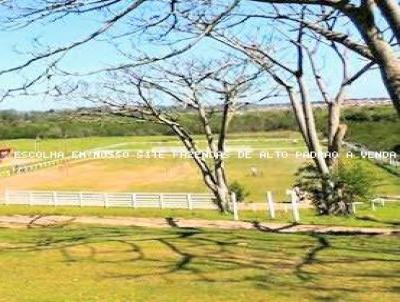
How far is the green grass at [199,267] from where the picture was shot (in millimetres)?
8594

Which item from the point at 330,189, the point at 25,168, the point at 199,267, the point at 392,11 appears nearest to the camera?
the point at 392,11

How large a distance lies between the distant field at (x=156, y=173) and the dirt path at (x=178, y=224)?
2179 cm

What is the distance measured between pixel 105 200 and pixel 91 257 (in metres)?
14.2

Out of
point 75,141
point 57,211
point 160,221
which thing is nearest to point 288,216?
point 160,221

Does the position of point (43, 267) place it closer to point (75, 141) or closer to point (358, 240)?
point (358, 240)

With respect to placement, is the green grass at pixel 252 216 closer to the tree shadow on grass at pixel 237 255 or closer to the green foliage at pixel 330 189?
the green foliage at pixel 330 189

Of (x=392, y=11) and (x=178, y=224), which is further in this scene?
(x=178, y=224)

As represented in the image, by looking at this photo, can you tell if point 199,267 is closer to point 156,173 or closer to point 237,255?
point 237,255

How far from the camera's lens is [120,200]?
25297 millimetres

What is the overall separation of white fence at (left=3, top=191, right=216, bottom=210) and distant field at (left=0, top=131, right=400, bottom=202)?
1593 cm

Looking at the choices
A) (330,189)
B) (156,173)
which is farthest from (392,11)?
(156,173)

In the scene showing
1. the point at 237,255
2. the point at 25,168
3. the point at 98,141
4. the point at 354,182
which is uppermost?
the point at 98,141

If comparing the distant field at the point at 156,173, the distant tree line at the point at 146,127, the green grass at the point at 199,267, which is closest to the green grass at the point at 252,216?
the green grass at the point at 199,267

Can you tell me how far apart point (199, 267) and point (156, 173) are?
208 feet
